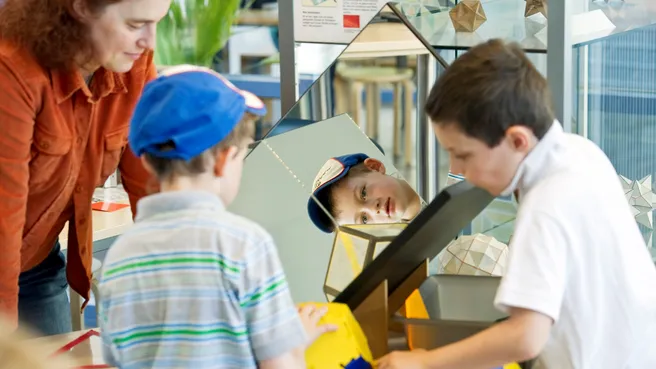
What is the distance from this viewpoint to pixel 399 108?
1896mm

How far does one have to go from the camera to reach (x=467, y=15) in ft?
6.40

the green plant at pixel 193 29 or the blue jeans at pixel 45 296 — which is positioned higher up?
the green plant at pixel 193 29

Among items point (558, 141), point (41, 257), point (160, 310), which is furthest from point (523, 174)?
point (41, 257)

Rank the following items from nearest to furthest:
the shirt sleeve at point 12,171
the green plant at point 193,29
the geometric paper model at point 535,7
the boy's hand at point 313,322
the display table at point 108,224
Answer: the boy's hand at point 313,322 → the shirt sleeve at point 12,171 → the geometric paper model at point 535,7 → the display table at point 108,224 → the green plant at point 193,29

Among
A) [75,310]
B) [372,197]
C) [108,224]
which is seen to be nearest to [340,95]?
[372,197]

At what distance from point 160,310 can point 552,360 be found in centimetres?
56

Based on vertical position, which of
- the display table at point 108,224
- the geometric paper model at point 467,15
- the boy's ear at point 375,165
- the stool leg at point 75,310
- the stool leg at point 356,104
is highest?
the geometric paper model at point 467,15

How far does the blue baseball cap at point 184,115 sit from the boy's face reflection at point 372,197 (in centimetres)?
49

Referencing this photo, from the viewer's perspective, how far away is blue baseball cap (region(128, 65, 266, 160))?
3.93 feet

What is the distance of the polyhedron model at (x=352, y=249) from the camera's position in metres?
1.55

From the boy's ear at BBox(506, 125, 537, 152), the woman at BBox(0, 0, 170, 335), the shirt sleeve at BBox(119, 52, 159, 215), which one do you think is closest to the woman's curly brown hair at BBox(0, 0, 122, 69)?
the woman at BBox(0, 0, 170, 335)

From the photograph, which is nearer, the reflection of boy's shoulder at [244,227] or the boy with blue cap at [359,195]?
the reflection of boy's shoulder at [244,227]

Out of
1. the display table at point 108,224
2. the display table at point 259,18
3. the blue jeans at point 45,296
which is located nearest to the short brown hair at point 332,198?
the blue jeans at point 45,296

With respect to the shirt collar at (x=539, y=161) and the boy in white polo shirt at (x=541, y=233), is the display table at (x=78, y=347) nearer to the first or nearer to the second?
the boy in white polo shirt at (x=541, y=233)
